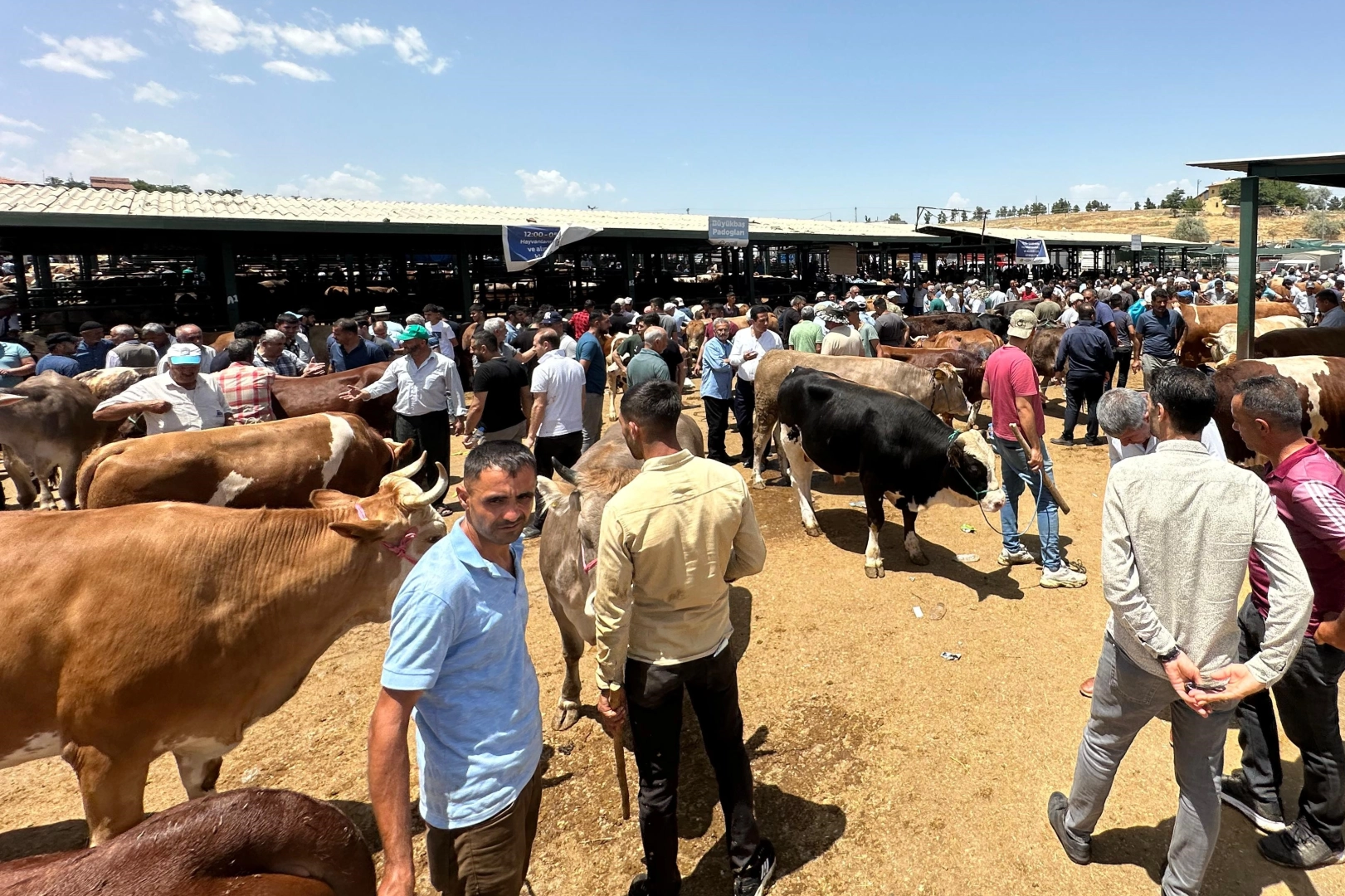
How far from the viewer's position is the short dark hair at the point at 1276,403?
9.26 ft

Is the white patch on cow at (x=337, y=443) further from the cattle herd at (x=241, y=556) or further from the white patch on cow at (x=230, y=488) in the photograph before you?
the white patch on cow at (x=230, y=488)

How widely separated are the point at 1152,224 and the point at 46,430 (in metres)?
99.8

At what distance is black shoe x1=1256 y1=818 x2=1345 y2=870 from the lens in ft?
10.1

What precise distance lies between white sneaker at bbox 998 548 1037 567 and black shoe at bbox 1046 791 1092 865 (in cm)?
320

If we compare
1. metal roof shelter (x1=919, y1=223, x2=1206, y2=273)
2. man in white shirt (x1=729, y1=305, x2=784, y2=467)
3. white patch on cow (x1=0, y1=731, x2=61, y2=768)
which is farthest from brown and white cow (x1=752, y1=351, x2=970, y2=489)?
metal roof shelter (x1=919, y1=223, x2=1206, y2=273)

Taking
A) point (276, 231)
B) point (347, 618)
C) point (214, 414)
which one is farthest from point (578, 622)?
point (276, 231)

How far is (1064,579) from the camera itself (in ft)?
19.3

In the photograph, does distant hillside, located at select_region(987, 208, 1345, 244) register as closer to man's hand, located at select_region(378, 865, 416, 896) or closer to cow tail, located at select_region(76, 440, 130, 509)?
cow tail, located at select_region(76, 440, 130, 509)

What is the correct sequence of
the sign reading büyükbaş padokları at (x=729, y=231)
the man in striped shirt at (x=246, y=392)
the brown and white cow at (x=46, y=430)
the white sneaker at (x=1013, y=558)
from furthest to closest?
the sign reading büyükbaş padokları at (x=729, y=231) < the brown and white cow at (x=46, y=430) < the man in striped shirt at (x=246, y=392) < the white sneaker at (x=1013, y=558)

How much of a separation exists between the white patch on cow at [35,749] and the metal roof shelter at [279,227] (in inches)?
512

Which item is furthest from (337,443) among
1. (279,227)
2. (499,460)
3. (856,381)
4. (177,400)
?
(279,227)

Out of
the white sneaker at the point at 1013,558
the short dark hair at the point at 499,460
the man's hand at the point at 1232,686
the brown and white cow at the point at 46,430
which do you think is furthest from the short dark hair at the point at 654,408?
the brown and white cow at the point at 46,430

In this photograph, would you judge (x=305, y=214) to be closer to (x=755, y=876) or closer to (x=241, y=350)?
(x=241, y=350)

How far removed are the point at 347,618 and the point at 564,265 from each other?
28.3m
